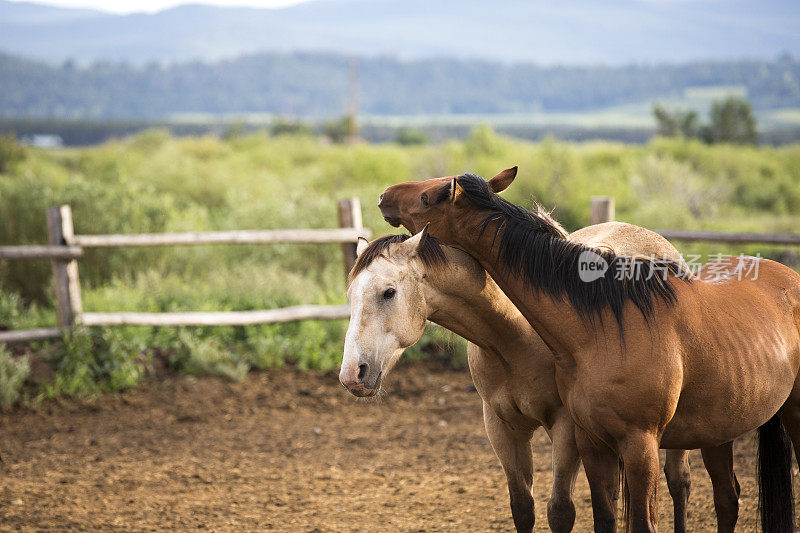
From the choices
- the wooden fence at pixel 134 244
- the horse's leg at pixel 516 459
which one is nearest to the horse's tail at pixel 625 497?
the horse's leg at pixel 516 459

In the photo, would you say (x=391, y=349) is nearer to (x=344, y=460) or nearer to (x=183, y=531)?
(x=183, y=531)

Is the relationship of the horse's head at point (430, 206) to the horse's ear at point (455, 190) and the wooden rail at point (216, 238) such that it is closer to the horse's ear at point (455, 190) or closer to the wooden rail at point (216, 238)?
the horse's ear at point (455, 190)

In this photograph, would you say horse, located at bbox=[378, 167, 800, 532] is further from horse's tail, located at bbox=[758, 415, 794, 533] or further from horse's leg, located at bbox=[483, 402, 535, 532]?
horse's tail, located at bbox=[758, 415, 794, 533]

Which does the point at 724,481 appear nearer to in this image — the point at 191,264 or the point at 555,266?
the point at 555,266

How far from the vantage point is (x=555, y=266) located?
2332 millimetres

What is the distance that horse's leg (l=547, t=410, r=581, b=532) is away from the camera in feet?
8.53

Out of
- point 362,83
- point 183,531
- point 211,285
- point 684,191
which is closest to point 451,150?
point 684,191

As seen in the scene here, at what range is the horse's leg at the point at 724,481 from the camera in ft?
9.80

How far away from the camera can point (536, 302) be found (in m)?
2.32

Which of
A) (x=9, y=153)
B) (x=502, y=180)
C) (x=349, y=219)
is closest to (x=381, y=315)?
(x=502, y=180)

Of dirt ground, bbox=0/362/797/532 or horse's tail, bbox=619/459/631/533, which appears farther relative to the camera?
dirt ground, bbox=0/362/797/532

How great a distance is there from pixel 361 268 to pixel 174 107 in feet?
596

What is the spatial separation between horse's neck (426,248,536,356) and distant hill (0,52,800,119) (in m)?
90.3

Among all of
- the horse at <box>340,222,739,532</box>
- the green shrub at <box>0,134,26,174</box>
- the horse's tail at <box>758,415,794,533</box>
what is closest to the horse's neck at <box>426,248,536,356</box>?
the horse at <box>340,222,739,532</box>
